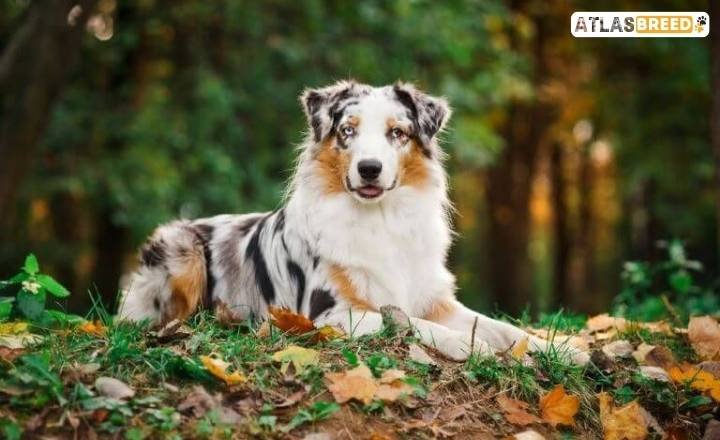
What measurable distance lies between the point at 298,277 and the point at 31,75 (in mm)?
4560

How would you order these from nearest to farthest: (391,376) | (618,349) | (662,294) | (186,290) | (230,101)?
1. (391,376)
2. (618,349)
3. (186,290)
4. (662,294)
5. (230,101)

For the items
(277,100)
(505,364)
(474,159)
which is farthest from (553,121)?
(505,364)

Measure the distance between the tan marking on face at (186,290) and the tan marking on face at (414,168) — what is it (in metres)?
1.66

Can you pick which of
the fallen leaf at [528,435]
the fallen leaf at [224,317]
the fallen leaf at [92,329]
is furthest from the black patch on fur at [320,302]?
the fallen leaf at [528,435]

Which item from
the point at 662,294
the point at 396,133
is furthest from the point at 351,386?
the point at 662,294

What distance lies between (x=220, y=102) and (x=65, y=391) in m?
8.74

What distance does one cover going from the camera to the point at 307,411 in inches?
151

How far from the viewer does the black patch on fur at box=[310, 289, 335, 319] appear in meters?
5.32

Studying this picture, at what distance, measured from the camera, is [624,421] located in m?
4.37

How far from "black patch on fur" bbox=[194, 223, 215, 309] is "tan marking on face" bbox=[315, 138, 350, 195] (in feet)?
3.88

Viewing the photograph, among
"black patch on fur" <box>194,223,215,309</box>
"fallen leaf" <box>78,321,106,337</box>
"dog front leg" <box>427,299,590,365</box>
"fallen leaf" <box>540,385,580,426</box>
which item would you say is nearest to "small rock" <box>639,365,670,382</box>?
"dog front leg" <box>427,299,590,365</box>

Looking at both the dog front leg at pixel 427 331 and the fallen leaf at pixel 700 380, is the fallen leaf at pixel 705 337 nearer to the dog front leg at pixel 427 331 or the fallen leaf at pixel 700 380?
the fallen leaf at pixel 700 380

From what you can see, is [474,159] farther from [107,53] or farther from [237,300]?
[237,300]

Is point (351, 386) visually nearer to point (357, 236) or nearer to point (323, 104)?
point (357, 236)
